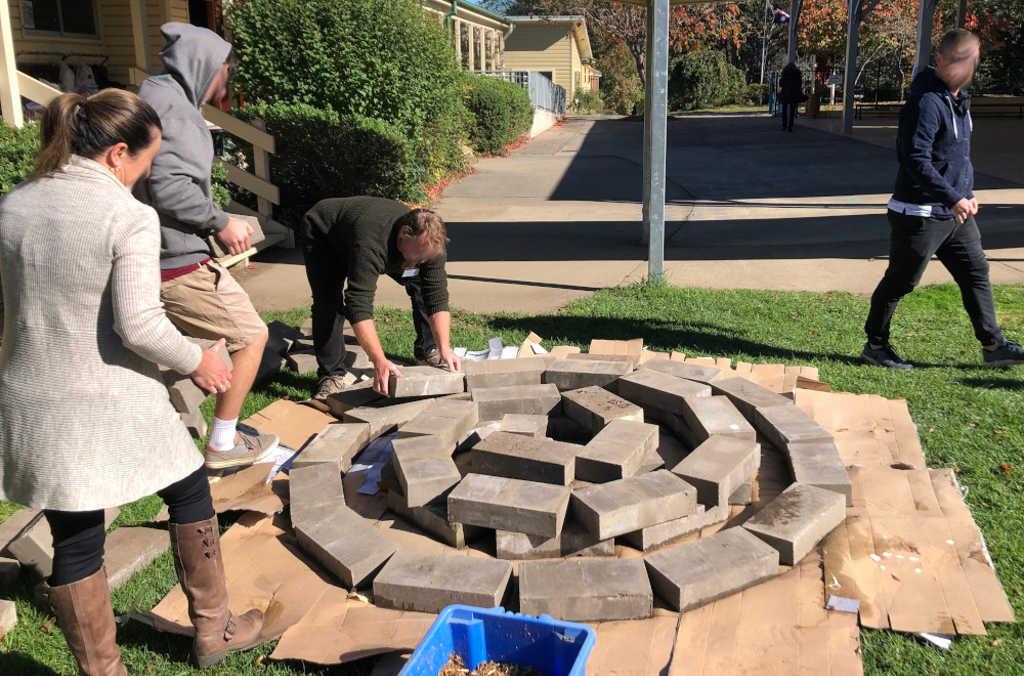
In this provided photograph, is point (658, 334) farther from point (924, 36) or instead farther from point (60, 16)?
point (60, 16)

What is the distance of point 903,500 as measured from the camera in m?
3.90

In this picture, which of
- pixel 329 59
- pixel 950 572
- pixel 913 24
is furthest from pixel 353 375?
pixel 913 24

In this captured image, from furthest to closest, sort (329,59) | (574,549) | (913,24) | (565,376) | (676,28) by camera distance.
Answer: (676,28), (913,24), (329,59), (565,376), (574,549)

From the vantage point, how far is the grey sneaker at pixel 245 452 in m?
4.35

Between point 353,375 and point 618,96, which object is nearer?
point 353,375

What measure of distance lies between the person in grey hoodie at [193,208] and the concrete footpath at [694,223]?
11.5 feet

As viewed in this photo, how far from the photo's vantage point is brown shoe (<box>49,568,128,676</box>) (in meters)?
2.62

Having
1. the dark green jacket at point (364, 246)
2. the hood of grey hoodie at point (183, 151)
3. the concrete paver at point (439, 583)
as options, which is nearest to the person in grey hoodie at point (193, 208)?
the hood of grey hoodie at point (183, 151)

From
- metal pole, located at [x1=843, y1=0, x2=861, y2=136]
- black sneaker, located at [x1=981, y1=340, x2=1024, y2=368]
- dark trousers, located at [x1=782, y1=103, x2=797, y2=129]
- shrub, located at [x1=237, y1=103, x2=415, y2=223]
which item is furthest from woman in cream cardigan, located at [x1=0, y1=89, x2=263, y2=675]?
dark trousers, located at [x1=782, y1=103, x2=797, y2=129]

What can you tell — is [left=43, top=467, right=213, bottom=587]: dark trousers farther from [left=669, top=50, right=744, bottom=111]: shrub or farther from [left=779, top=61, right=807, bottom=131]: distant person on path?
[left=669, top=50, right=744, bottom=111]: shrub

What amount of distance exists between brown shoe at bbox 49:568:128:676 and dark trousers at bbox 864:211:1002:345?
15.6 ft

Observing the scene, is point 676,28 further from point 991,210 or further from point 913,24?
point 991,210

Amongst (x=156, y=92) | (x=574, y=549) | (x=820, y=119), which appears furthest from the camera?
(x=820, y=119)

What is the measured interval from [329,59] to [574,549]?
8.87 meters
